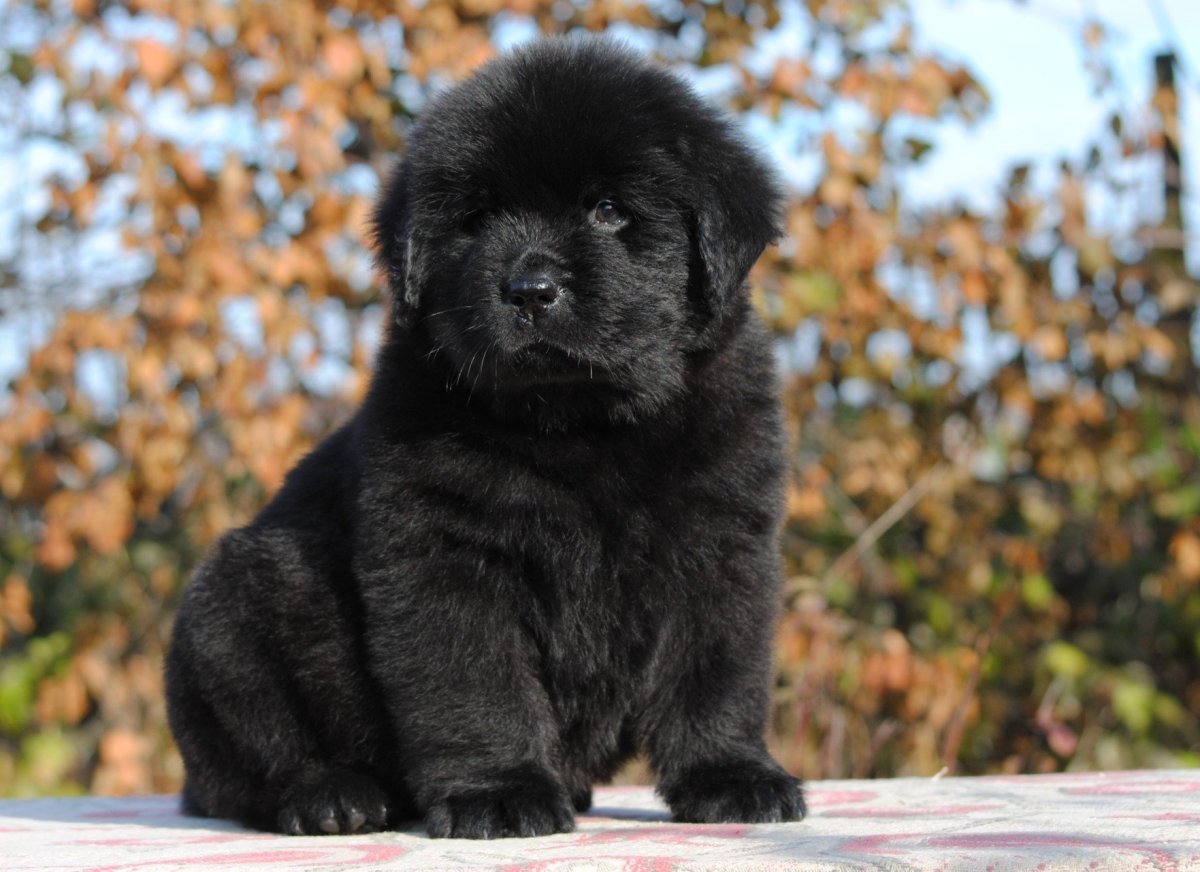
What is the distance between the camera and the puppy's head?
2883 millimetres

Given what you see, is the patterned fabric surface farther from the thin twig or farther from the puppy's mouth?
the thin twig

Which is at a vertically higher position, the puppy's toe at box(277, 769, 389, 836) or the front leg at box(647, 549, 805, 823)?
the front leg at box(647, 549, 805, 823)

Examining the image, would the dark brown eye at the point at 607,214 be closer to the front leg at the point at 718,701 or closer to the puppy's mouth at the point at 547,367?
the puppy's mouth at the point at 547,367

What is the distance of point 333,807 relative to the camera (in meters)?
2.99

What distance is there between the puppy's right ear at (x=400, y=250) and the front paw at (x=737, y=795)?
1.19 meters

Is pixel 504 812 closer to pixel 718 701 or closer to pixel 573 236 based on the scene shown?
pixel 718 701

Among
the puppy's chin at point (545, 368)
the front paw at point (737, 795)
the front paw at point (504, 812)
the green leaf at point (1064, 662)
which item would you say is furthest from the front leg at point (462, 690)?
the green leaf at point (1064, 662)

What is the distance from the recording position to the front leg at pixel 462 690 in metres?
2.78

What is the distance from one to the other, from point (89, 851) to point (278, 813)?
0.45 metres

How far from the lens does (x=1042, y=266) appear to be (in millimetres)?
6672

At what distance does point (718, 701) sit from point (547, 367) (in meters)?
0.81

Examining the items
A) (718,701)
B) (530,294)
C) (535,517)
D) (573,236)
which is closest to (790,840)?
(718,701)

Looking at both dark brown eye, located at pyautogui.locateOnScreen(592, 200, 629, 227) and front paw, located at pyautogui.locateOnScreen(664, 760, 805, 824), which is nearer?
front paw, located at pyautogui.locateOnScreen(664, 760, 805, 824)

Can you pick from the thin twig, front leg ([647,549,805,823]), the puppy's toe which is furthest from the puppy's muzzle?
the thin twig
